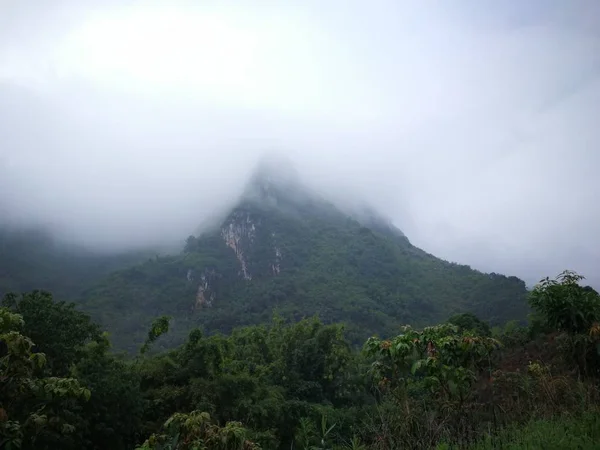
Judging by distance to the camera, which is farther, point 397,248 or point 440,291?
point 397,248

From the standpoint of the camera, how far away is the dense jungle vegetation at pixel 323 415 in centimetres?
465

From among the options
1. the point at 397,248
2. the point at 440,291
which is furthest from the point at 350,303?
the point at 397,248

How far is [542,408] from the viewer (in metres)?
5.08

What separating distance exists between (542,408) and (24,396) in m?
6.34

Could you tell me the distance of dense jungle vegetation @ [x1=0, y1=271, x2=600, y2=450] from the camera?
15.3 feet

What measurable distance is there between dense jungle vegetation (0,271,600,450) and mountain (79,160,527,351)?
43.3 metres

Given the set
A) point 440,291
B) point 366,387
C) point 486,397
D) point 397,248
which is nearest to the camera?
point 486,397

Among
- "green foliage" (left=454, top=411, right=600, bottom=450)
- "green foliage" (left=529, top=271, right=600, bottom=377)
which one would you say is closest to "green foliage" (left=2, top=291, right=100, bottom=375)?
"green foliage" (left=454, top=411, right=600, bottom=450)

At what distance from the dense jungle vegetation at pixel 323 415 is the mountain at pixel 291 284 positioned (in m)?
43.3

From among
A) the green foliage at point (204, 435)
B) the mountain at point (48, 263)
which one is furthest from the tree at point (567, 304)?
the mountain at point (48, 263)

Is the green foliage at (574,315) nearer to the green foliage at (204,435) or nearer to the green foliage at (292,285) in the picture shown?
the green foliage at (204,435)

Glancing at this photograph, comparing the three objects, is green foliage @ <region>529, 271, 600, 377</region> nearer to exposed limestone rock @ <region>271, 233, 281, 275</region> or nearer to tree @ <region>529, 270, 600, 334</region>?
tree @ <region>529, 270, 600, 334</region>

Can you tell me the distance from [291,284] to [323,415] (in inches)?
3176

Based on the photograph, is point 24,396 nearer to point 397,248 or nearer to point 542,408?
point 542,408
